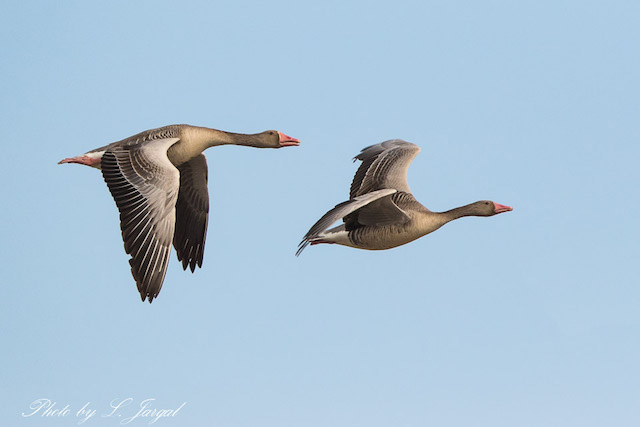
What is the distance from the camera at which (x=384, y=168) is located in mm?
14914

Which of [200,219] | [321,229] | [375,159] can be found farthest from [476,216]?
[200,219]

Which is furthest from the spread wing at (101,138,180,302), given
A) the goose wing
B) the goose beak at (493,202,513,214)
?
the goose beak at (493,202,513,214)

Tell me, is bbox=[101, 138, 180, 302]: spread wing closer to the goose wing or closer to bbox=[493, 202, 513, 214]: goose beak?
the goose wing

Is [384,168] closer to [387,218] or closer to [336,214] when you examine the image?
[387,218]

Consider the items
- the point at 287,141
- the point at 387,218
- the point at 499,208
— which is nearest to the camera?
the point at 387,218

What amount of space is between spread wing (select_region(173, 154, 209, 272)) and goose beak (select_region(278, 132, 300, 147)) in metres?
1.34

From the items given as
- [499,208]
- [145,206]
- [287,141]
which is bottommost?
[499,208]

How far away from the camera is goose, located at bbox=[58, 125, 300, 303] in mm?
10992

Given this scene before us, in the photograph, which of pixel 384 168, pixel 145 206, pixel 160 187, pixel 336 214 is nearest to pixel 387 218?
pixel 336 214

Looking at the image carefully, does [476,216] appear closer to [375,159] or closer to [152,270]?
[375,159]

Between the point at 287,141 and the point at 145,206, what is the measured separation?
314 centimetres

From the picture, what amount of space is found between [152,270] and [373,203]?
3398mm

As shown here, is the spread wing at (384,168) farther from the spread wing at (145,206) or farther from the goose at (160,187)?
the spread wing at (145,206)

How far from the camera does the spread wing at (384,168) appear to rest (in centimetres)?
1451
